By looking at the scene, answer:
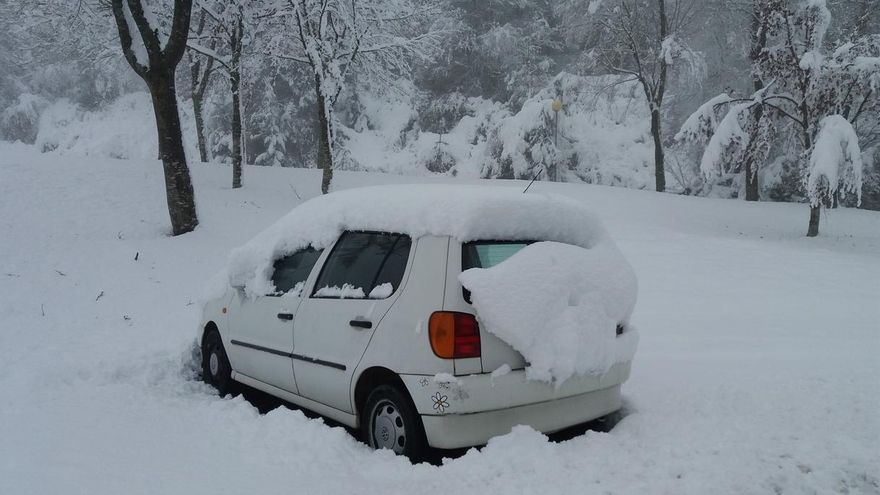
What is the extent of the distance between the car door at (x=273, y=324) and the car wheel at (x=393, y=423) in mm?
933

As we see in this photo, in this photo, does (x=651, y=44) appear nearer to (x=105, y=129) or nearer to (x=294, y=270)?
(x=294, y=270)

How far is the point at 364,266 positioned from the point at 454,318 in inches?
37.0

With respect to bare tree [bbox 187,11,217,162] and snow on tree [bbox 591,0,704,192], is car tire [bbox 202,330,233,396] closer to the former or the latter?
bare tree [bbox 187,11,217,162]

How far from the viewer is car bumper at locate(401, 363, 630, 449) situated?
10.7 ft

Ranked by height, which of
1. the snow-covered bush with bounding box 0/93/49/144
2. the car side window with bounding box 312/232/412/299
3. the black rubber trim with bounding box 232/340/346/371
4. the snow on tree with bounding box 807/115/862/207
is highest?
the snow-covered bush with bounding box 0/93/49/144

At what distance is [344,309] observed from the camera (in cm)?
395

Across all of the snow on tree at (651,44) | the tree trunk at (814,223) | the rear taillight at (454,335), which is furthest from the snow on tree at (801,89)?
the rear taillight at (454,335)

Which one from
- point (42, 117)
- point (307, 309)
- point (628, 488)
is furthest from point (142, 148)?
point (628, 488)

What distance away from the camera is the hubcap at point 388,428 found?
139 inches

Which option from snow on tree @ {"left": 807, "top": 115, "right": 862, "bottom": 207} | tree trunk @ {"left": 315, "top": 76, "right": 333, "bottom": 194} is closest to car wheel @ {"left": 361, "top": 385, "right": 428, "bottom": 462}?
tree trunk @ {"left": 315, "top": 76, "right": 333, "bottom": 194}

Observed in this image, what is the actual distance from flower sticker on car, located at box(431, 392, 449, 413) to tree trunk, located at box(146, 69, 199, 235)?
10.2 meters

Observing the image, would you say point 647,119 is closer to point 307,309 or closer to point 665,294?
point 665,294

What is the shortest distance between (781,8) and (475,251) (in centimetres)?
1623

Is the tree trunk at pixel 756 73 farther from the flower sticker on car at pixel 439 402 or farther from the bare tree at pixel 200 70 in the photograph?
the bare tree at pixel 200 70
